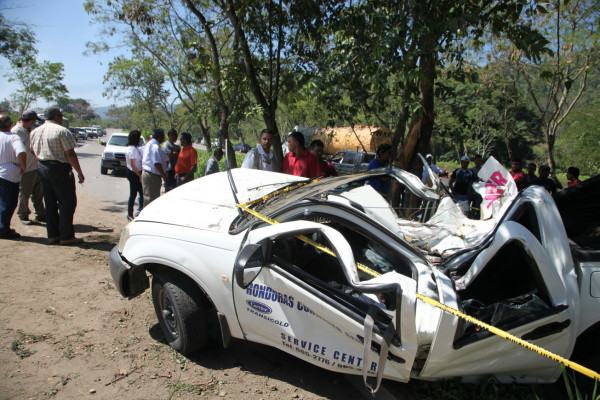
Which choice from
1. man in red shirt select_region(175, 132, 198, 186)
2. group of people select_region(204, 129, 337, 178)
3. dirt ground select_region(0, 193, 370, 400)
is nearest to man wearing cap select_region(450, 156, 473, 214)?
group of people select_region(204, 129, 337, 178)

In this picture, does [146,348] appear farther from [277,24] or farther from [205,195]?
[277,24]

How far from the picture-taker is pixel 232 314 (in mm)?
2873

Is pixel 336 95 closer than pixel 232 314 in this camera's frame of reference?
No

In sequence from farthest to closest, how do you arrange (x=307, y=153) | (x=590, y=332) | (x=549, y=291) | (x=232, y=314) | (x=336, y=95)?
(x=336, y=95) < (x=307, y=153) < (x=232, y=314) < (x=590, y=332) < (x=549, y=291)

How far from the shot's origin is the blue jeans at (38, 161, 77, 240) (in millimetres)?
5328

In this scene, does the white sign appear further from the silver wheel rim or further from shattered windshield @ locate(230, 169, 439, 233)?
the silver wheel rim

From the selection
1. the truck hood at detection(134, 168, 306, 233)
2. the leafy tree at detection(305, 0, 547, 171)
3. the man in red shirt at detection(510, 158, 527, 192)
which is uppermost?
the leafy tree at detection(305, 0, 547, 171)

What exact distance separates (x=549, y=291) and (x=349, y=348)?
1325mm

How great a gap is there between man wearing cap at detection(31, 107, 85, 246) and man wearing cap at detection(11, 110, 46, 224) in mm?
1006

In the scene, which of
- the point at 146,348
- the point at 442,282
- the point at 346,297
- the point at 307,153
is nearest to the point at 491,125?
the point at 307,153

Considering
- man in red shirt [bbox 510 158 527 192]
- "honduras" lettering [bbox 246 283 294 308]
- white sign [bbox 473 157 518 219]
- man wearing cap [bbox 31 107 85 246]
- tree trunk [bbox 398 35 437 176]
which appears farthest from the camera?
man in red shirt [bbox 510 158 527 192]

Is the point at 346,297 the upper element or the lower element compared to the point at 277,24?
lower

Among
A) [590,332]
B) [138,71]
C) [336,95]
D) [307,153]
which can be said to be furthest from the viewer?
[138,71]

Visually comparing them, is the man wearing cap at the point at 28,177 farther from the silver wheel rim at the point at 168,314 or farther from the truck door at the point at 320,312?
the truck door at the point at 320,312
